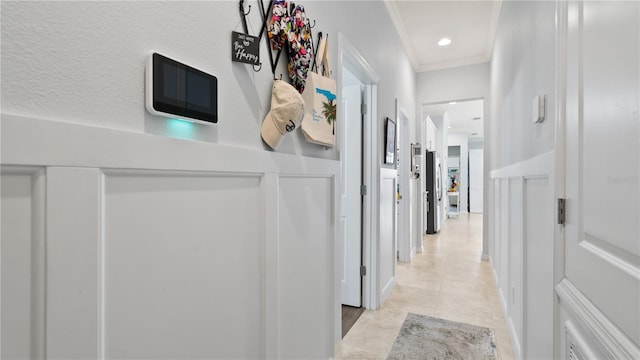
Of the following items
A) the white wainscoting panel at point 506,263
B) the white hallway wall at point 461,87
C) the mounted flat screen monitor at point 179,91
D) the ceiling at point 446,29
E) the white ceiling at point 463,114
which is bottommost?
the white wainscoting panel at point 506,263

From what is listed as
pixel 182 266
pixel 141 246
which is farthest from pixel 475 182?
pixel 141 246

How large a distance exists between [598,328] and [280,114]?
109 cm

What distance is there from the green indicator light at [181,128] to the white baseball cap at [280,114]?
13.4 inches

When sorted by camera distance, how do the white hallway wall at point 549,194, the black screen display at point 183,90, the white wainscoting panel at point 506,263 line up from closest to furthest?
the white hallway wall at point 549,194 < the black screen display at point 183,90 < the white wainscoting panel at point 506,263

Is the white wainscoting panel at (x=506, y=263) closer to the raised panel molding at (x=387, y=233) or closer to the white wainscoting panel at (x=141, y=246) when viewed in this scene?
the raised panel molding at (x=387, y=233)

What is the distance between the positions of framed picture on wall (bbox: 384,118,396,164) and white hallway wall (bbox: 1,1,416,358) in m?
1.69

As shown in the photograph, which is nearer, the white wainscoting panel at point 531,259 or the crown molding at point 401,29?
the white wainscoting panel at point 531,259

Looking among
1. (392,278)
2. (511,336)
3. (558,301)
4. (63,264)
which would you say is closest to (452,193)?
(392,278)

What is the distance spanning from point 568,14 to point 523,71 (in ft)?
3.21

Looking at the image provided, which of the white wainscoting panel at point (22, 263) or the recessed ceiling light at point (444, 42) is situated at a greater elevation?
the recessed ceiling light at point (444, 42)

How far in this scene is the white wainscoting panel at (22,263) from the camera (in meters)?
0.54

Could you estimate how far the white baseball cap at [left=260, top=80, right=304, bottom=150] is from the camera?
1190 millimetres

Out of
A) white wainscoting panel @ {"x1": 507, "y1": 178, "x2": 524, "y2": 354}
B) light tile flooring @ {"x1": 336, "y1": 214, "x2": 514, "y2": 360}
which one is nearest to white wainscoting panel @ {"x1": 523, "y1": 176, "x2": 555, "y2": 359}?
white wainscoting panel @ {"x1": 507, "y1": 178, "x2": 524, "y2": 354}

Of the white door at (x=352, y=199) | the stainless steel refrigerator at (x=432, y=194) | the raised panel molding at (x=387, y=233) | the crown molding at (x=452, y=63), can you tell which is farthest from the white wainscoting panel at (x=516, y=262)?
the stainless steel refrigerator at (x=432, y=194)
